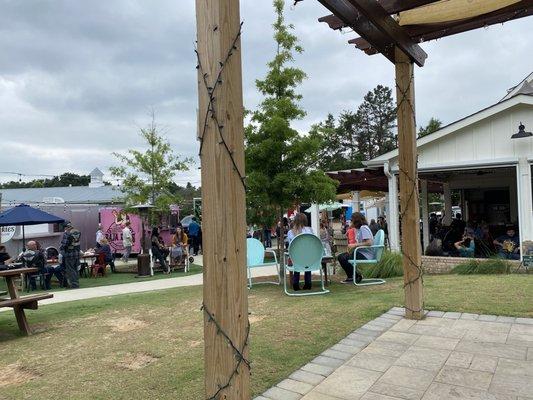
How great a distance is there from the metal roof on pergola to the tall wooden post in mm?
2031

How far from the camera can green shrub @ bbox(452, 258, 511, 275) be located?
881 cm

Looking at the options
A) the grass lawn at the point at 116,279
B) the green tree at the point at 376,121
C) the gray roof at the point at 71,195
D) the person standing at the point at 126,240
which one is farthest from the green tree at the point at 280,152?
the green tree at the point at 376,121

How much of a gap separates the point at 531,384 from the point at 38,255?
37.0 feet

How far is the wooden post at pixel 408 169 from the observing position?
500cm

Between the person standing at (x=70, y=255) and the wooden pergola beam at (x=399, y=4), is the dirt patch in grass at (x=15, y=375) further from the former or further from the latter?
the person standing at (x=70, y=255)

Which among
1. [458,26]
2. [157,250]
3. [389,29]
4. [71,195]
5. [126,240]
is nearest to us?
[389,29]

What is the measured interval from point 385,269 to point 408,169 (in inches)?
163

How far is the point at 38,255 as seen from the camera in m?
11.3

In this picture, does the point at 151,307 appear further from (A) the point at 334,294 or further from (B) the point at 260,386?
(B) the point at 260,386

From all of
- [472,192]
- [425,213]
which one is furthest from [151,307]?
[472,192]

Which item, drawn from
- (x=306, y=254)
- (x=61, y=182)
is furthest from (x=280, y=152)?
(x=61, y=182)

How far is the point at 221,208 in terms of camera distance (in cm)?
214

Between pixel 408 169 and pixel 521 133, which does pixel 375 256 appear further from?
pixel 521 133

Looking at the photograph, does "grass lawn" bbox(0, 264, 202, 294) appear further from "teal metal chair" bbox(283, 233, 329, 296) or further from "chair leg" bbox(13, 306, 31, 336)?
"teal metal chair" bbox(283, 233, 329, 296)
